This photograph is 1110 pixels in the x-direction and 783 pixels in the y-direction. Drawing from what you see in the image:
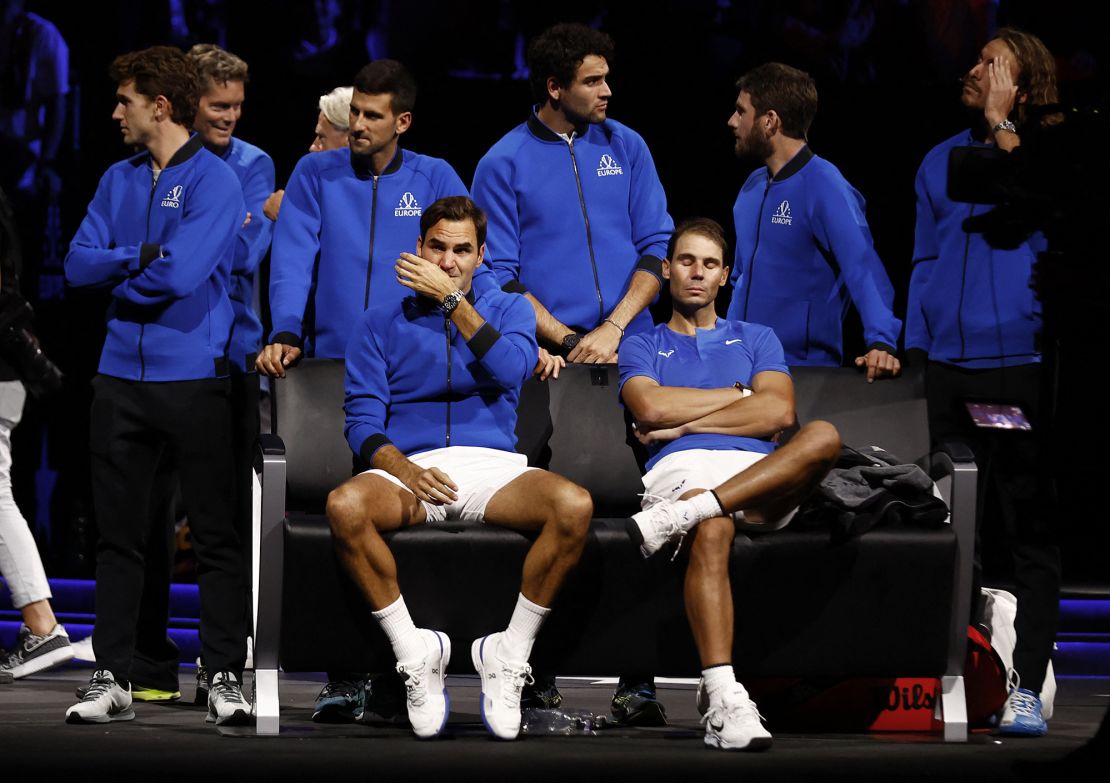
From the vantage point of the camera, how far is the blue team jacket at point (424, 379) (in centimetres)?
445

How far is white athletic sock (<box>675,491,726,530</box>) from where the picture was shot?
4164mm

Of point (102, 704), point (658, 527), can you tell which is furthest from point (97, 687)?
point (658, 527)

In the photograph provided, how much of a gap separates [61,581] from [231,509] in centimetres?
217

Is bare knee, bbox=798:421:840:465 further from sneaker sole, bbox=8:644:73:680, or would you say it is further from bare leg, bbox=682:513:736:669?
sneaker sole, bbox=8:644:73:680

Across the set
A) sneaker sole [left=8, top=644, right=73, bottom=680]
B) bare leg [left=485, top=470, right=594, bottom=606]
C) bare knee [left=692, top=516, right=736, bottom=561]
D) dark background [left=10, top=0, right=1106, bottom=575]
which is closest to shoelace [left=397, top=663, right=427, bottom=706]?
bare leg [left=485, top=470, right=594, bottom=606]

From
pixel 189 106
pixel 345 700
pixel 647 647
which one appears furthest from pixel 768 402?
pixel 189 106

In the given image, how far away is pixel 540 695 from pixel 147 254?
1568mm

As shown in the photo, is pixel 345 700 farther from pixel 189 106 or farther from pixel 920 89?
pixel 920 89

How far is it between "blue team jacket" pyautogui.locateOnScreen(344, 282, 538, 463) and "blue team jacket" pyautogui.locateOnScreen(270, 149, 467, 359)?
299 mm

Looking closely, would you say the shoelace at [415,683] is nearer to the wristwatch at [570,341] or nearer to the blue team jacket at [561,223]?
the wristwatch at [570,341]

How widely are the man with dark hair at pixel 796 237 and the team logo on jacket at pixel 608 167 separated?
1.18 ft

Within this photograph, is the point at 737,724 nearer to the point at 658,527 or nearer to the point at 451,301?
the point at 658,527

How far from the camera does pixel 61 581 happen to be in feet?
21.7

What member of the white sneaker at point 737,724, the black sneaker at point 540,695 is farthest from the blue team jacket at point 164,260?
the white sneaker at point 737,724
